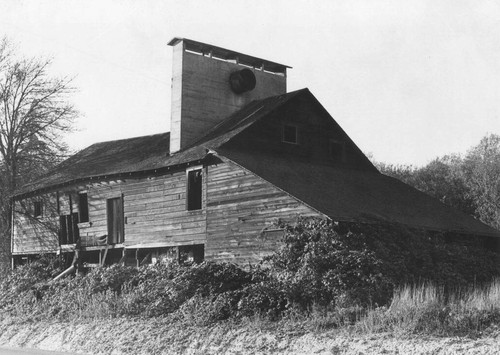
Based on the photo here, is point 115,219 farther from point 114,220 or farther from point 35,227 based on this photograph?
Result: point 35,227

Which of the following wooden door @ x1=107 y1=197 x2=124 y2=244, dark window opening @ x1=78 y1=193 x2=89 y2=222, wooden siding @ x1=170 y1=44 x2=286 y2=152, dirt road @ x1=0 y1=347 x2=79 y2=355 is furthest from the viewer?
dark window opening @ x1=78 y1=193 x2=89 y2=222

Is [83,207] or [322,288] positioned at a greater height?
[83,207]

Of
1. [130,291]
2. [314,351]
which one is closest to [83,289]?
[130,291]

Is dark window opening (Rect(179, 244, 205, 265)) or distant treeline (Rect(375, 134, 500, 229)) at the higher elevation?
distant treeline (Rect(375, 134, 500, 229))

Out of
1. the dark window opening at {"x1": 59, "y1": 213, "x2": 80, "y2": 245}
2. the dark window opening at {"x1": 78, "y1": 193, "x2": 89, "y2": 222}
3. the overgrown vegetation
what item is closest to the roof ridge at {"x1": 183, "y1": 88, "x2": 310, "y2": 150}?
the dark window opening at {"x1": 78, "y1": 193, "x2": 89, "y2": 222}

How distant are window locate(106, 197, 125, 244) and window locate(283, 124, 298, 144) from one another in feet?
26.1

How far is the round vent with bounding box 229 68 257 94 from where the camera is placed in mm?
35312

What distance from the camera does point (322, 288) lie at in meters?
21.0

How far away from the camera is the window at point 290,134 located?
102 feet

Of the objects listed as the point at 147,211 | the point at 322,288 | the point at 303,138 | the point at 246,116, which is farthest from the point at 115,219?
the point at 322,288

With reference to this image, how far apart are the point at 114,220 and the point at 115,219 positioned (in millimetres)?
98

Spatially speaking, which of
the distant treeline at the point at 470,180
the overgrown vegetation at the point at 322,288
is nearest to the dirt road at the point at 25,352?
the overgrown vegetation at the point at 322,288

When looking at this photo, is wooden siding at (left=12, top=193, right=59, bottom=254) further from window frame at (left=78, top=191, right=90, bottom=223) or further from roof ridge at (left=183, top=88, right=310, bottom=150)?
roof ridge at (left=183, top=88, right=310, bottom=150)

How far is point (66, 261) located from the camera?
123ft
